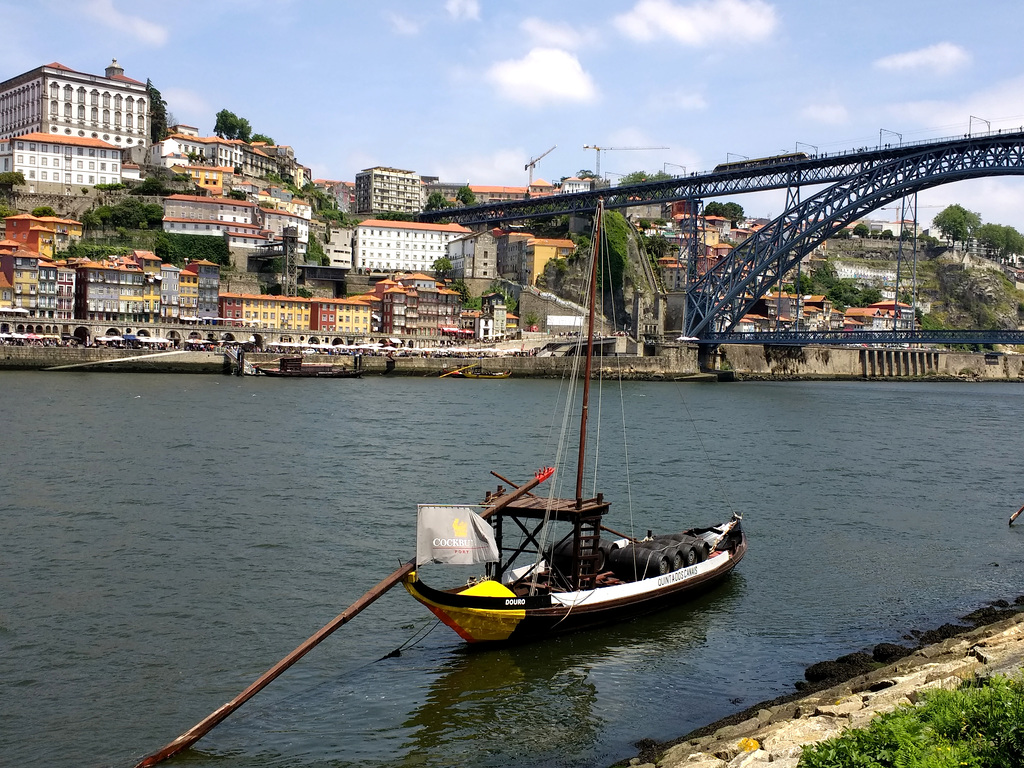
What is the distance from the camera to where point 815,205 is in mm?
61094

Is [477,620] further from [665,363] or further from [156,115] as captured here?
[156,115]

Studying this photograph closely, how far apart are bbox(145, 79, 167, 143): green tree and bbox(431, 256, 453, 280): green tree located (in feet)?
91.9

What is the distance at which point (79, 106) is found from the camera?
283ft

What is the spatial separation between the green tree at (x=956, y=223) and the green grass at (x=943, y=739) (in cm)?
12940

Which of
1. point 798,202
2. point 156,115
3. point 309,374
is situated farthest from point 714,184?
point 156,115

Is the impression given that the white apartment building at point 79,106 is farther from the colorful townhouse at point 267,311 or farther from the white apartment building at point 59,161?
the colorful townhouse at point 267,311

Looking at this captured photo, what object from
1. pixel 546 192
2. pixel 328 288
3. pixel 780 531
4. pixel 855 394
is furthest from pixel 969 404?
pixel 546 192

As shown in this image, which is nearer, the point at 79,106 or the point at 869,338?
the point at 869,338

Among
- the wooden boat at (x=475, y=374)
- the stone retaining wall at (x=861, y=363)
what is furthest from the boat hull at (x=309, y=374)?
the stone retaining wall at (x=861, y=363)

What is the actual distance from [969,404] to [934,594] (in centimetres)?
4522

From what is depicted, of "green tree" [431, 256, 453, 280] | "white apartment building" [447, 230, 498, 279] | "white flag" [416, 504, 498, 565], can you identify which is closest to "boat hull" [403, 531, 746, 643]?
"white flag" [416, 504, 498, 565]

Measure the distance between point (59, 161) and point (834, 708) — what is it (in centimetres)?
8199

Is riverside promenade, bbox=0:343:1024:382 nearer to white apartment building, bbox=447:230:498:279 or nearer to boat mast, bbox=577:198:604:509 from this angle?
white apartment building, bbox=447:230:498:279

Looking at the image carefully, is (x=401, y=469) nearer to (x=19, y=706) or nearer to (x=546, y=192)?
(x=19, y=706)
